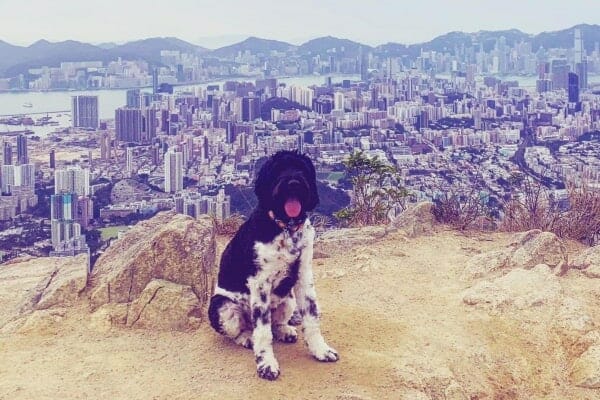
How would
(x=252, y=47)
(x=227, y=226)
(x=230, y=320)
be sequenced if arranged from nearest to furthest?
(x=230, y=320) → (x=227, y=226) → (x=252, y=47)

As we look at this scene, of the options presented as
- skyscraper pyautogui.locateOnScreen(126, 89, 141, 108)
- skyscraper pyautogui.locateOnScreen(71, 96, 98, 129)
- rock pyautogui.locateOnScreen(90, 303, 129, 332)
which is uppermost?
skyscraper pyautogui.locateOnScreen(126, 89, 141, 108)

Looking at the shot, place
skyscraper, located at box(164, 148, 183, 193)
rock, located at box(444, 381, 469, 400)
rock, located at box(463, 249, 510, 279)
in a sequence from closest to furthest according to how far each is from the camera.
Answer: rock, located at box(444, 381, 469, 400) → rock, located at box(463, 249, 510, 279) → skyscraper, located at box(164, 148, 183, 193)

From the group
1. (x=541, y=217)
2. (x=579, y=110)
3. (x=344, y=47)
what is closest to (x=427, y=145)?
(x=579, y=110)

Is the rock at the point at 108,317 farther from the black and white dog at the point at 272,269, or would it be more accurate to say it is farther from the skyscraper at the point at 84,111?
the skyscraper at the point at 84,111

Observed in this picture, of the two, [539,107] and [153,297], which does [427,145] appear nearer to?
[539,107]

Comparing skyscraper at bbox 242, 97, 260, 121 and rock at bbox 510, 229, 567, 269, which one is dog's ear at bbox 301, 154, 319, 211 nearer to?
rock at bbox 510, 229, 567, 269

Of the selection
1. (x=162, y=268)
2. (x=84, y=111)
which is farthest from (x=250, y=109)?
(x=162, y=268)

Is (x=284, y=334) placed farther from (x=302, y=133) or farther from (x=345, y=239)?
Result: (x=302, y=133)

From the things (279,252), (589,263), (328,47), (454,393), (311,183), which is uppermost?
(328,47)

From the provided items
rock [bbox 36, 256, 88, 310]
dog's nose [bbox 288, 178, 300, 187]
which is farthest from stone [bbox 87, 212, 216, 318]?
dog's nose [bbox 288, 178, 300, 187]
